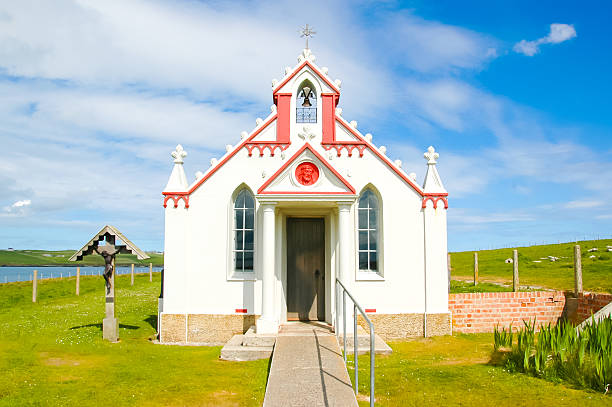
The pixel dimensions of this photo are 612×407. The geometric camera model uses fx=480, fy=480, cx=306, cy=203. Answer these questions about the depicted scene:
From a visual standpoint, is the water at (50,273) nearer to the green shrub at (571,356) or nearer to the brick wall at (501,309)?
the brick wall at (501,309)

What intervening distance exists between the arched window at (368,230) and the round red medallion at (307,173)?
195 cm

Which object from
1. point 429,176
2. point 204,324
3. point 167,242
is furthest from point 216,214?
point 429,176

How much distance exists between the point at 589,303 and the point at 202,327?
10920mm

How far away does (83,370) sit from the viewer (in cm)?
938

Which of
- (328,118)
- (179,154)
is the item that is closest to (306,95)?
(328,118)

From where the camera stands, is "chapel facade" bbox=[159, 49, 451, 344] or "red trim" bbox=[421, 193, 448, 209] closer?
"chapel facade" bbox=[159, 49, 451, 344]

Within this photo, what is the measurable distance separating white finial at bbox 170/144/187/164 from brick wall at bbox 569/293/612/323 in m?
12.0

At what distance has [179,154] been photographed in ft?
43.1

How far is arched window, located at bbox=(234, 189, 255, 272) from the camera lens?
13079mm

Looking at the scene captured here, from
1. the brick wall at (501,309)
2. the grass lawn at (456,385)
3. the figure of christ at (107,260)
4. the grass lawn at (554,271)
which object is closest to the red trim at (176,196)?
the figure of christ at (107,260)

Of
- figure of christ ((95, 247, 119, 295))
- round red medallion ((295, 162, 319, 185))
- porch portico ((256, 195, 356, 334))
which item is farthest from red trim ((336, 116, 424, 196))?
figure of christ ((95, 247, 119, 295))

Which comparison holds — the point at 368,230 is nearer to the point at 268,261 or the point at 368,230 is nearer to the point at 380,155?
the point at 380,155

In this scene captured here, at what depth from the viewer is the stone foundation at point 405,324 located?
1278 cm

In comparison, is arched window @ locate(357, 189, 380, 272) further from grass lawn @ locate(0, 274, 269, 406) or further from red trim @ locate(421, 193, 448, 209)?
grass lawn @ locate(0, 274, 269, 406)
